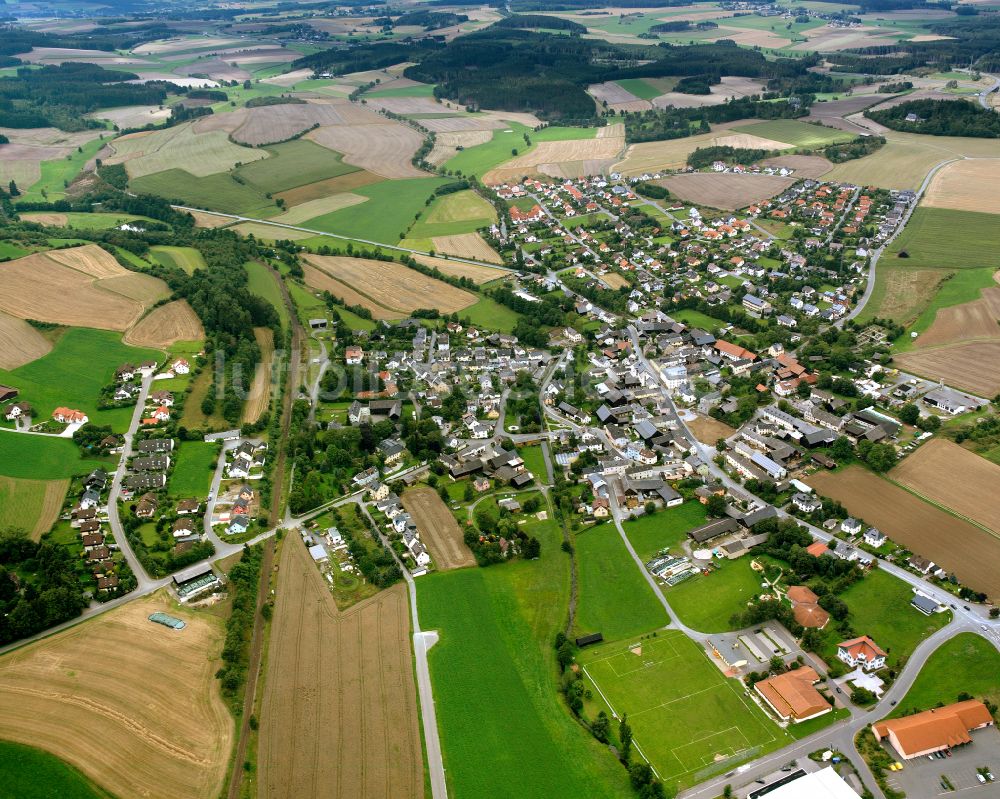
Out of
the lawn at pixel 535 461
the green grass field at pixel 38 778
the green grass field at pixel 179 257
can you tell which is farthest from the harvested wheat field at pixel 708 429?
the green grass field at pixel 179 257

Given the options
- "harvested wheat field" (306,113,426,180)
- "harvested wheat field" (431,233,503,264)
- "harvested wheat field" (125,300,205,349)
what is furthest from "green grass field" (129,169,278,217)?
"harvested wheat field" (125,300,205,349)

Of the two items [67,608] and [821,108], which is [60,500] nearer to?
A: [67,608]

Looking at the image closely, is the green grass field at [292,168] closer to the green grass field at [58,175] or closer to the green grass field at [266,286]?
the green grass field at [58,175]

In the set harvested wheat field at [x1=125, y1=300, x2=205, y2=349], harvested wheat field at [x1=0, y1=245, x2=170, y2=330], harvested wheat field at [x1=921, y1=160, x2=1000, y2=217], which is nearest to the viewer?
harvested wheat field at [x1=125, y1=300, x2=205, y2=349]

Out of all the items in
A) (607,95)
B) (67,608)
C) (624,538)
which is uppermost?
(607,95)

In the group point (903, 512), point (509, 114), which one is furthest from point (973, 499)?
point (509, 114)

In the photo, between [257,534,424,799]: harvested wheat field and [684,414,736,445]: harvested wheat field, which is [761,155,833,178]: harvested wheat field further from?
[257,534,424,799]: harvested wheat field

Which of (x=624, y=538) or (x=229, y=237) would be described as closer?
(x=624, y=538)
